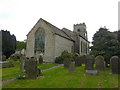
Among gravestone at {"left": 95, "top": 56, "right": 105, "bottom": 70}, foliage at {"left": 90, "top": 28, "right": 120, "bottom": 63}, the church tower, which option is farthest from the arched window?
the church tower

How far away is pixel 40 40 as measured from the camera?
27.5 meters

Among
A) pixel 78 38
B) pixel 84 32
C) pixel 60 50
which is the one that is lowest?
pixel 60 50

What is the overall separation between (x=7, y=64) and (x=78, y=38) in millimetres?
24749

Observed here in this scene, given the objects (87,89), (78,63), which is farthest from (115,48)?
(87,89)

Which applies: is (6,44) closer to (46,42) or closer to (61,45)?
(46,42)

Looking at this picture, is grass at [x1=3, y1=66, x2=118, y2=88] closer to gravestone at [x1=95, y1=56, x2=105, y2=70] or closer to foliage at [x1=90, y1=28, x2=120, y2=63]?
gravestone at [x1=95, y1=56, x2=105, y2=70]

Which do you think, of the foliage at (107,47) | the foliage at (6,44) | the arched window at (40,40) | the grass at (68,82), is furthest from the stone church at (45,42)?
the grass at (68,82)

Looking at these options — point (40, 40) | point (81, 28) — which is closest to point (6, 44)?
point (40, 40)

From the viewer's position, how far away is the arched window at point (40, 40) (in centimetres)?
2702

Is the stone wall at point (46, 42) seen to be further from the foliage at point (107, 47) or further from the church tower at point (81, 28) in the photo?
the church tower at point (81, 28)

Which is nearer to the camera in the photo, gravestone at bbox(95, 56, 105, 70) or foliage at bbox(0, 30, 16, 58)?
gravestone at bbox(95, 56, 105, 70)

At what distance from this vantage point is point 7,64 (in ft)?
55.1

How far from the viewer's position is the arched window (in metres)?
27.0

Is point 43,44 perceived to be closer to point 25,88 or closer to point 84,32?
point 25,88
